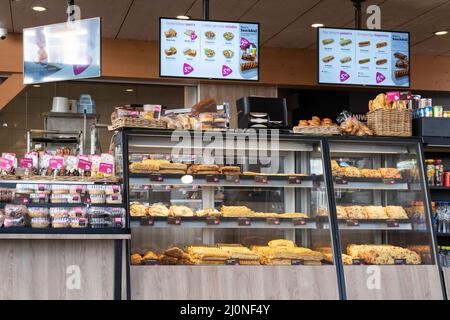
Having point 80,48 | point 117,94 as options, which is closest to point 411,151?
point 80,48

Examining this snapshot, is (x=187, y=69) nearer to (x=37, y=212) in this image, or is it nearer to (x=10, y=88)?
(x=37, y=212)

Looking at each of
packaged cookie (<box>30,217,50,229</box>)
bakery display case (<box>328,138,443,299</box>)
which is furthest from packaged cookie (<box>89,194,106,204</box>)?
bakery display case (<box>328,138,443,299</box>)

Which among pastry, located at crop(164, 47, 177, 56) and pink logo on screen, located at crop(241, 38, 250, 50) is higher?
pink logo on screen, located at crop(241, 38, 250, 50)

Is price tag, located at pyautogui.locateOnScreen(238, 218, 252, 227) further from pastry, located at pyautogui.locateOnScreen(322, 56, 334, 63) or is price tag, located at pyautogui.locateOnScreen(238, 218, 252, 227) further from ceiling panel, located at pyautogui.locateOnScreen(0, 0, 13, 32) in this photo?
ceiling panel, located at pyautogui.locateOnScreen(0, 0, 13, 32)

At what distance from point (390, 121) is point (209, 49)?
2035 mm

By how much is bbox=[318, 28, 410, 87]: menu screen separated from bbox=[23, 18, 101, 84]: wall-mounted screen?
2.17m

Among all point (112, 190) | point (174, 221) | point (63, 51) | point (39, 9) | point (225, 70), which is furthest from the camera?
point (39, 9)

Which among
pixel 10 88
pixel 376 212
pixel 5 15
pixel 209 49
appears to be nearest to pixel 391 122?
pixel 376 212

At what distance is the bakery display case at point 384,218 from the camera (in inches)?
172

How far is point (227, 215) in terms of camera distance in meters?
4.39

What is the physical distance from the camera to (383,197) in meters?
Answer: 4.78

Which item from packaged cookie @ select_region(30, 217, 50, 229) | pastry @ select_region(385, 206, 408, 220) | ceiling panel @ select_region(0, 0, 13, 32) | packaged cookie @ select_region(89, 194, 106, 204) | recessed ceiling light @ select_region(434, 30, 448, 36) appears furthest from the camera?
recessed ceiling light @ select_region(434, 30, 448, 36)

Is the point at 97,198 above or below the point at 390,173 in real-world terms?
below

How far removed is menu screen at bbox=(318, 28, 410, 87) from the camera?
622 centimetres
